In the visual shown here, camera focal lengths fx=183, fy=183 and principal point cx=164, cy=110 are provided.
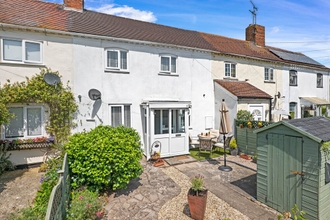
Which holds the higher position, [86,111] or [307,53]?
[307,53]

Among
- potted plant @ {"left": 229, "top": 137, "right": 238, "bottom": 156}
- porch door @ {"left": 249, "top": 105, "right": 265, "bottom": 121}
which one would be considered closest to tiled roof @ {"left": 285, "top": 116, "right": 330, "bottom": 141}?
potted plant @ {"left": 229, "top": 137, "right": 238, "bottom": 156}

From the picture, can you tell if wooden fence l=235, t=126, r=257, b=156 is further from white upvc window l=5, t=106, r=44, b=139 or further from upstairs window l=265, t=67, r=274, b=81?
white upvc window l=5, t=106, r=44, b=139

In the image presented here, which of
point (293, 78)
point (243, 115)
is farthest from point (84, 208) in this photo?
point (293, 78)

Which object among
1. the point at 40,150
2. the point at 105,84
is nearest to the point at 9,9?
the point at 105,84

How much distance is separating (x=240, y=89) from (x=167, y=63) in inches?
244

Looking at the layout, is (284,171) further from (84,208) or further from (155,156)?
(155,156)

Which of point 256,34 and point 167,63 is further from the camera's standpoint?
point 256,34

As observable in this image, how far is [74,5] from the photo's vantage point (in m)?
12.8

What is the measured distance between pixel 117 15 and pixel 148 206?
47.4 ft

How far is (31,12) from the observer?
35.2 ft

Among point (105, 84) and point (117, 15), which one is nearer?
point (105, 84)

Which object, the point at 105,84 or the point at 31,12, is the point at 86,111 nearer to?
the point at 105,84

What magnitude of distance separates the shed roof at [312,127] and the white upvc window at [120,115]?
8.28 meters

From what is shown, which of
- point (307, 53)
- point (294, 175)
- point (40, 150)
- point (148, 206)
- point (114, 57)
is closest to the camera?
point (294, 175)
